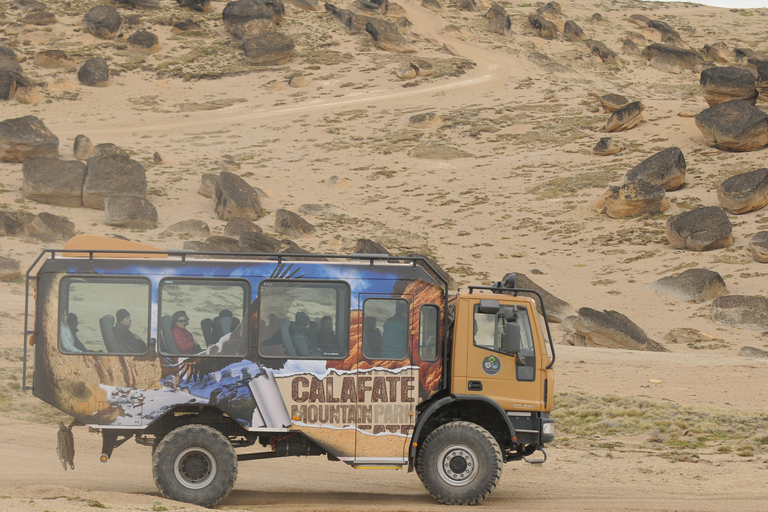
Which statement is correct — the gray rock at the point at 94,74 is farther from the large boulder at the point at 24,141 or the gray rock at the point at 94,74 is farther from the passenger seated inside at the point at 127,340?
the passenger seated inside at the point at 127,340

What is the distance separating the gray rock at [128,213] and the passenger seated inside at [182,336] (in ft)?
91.8

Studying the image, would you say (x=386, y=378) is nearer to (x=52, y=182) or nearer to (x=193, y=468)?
(x=193, y=468)

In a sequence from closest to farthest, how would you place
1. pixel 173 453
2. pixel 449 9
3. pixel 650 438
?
1. pixel 173 453
2. pixel 650 438
3. pixel 449 9

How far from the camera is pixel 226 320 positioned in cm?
978

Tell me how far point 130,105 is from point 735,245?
1640 inches

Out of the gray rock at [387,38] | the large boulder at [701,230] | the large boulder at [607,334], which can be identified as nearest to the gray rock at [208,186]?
the large boulder at [607,334]

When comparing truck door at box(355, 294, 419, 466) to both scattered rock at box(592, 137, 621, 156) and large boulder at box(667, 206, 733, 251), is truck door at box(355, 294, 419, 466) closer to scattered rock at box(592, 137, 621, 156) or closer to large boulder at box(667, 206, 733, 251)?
large boulder at box(667, 206, 733, 251)

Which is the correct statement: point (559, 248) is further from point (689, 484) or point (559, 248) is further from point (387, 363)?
point (387, 363)

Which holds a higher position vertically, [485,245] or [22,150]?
[22,150]

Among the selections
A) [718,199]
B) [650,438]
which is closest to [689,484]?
[650,438]

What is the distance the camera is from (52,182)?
37344mm

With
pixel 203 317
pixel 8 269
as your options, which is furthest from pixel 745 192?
pixel 203 317

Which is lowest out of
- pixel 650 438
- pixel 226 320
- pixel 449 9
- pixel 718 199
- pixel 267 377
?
pixel 650 438

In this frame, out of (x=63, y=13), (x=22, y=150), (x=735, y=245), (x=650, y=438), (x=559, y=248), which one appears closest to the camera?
(x=650, y=438)
